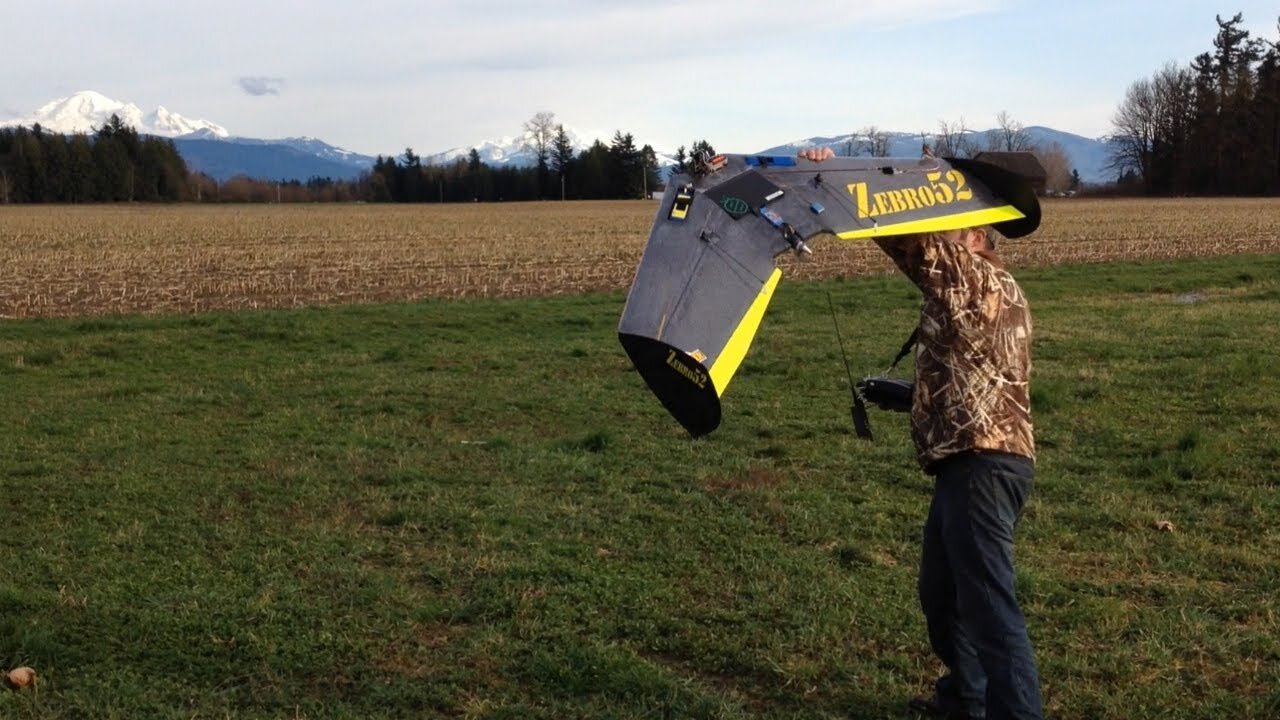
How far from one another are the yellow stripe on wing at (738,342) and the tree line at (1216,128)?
322 ft

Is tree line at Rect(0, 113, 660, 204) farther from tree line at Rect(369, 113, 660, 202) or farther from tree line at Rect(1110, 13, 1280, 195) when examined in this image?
tree line at Rect(1110, 13, 1280, 195)

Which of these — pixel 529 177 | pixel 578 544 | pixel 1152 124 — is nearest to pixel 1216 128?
pixel 1152 124

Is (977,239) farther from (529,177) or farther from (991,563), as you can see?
(529,177)

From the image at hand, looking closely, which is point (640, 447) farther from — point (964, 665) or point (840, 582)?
point (964, 665)

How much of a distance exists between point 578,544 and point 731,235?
3.30m

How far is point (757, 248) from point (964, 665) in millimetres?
1968

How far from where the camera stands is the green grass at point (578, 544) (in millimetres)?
4633

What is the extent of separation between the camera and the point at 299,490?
742cm

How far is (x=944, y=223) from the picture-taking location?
11.9 ft

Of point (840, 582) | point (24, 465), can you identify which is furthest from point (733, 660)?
point (24, 465)

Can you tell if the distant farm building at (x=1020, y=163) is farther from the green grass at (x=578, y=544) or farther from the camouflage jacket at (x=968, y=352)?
the green grass at (x=578, y=544)

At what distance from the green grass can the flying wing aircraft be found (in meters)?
1.78

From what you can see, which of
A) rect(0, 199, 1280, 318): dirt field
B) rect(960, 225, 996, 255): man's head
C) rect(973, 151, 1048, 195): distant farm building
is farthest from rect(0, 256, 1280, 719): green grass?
rect(0, 199, 1280, 318): dirt field

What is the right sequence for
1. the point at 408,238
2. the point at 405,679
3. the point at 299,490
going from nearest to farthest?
the point at 405,679 → the point at 299,490 → the point at 408,238
